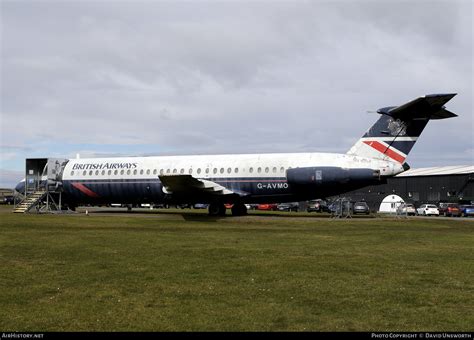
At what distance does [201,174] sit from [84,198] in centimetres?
1033

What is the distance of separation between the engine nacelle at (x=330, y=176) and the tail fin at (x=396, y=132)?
1.30 meters

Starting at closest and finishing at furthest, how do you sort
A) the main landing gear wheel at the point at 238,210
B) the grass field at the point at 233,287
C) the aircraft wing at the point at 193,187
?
the grass field at the point at 233,287
the aircraft wing at the point at 193,187
the main landing gear wheel at the point at 238,210

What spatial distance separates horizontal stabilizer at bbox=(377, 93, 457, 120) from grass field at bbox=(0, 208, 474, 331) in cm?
1280

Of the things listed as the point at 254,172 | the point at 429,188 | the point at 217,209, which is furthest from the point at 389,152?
the point at 429,188

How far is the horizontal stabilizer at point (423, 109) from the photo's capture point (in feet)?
84.4

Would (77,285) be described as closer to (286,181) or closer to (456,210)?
(286,181)

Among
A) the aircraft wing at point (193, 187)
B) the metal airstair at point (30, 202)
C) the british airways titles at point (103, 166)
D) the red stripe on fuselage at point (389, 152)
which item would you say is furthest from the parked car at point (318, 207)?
the metal airstair at point (30, 202)

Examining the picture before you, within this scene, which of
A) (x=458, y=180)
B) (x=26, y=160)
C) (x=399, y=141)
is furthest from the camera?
(x=458, y=180)

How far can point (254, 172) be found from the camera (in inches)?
1224

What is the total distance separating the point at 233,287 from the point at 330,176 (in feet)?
69.8

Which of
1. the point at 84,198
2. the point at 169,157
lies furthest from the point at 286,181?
the point at 84,198

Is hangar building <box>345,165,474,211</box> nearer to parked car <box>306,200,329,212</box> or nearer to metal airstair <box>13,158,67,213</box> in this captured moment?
parked car <box>306,200,329,212</box>

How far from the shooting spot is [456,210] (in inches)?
1983

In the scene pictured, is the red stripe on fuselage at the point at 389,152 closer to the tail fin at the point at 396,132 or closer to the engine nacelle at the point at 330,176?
the tail fin at the point at 396,132
